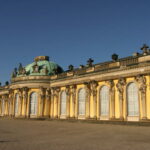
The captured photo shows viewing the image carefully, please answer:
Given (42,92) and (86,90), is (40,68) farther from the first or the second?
(86,90)

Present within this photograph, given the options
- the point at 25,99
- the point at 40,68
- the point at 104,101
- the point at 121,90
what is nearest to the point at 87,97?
the point at 104,101

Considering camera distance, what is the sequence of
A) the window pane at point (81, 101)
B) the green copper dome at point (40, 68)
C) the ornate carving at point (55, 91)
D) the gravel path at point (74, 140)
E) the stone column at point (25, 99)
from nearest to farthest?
the gravel path at point (74, 140)
the window pane at point (81, 101)
the ornate carving at point (55, 91)
the stone column at point (25, 99)
the green copper dome at point (40, 68)

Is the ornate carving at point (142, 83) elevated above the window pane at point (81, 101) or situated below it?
above

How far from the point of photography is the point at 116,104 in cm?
2761

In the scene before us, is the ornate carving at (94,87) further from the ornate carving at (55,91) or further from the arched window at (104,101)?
the ornate carving at (55,91)

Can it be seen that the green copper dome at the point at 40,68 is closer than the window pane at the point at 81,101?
No

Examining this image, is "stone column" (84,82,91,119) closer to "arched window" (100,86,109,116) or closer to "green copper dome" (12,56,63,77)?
"arched window" (100,86,109,116)

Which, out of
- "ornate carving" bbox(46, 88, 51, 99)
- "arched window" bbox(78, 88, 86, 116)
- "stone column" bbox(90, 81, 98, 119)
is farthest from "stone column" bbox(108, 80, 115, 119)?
"ornate carving" bbox(46, 88, 51, 99)

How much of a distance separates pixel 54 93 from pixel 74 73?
18.9 feet

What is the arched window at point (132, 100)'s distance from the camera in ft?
84.5

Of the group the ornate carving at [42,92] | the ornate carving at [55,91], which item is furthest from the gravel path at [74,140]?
the ornate carving at [42,92]

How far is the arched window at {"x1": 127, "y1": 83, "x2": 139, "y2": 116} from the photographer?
25.8 metres

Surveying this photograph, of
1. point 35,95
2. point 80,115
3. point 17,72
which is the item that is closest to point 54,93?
point 35,95

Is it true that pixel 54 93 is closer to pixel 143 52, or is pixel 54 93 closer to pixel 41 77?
pixel 41 77
